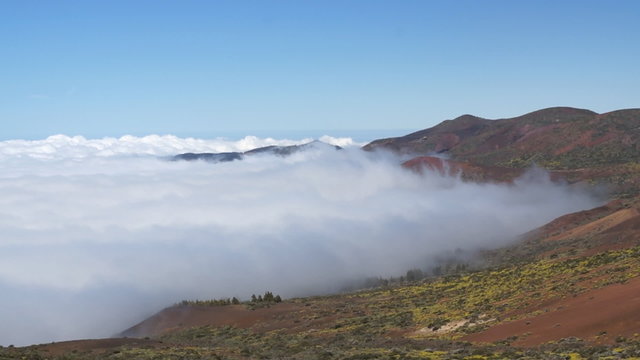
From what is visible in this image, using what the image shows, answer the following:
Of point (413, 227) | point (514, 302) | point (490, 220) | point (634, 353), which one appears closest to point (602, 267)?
point (514, 302)

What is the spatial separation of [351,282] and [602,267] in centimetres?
5974

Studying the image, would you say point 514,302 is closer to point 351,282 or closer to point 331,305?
point 331,305

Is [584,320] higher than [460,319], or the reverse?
[584,320]

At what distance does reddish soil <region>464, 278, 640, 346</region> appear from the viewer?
25.8 meters

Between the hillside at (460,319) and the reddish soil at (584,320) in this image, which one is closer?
the reddish soil at (584,320)

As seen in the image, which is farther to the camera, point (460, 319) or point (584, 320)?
point (460, 319)

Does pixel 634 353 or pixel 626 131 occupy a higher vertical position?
pixel 626 131

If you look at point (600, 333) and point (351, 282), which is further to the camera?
point (351, 282)

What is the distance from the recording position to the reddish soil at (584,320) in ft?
84.7

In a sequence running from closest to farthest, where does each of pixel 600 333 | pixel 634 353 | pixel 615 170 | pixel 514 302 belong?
pixel 634 353 < pixel 600 333 < pixel 514 302 < pixel 615 170

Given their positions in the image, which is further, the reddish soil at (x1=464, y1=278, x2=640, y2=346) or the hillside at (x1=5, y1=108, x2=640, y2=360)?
the hillside at (x1=5, y1=108, x2=640, y2=360)

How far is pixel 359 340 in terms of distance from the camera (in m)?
36.0

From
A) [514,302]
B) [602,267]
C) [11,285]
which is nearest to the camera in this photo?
[514,302]

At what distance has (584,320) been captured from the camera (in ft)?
93.4
